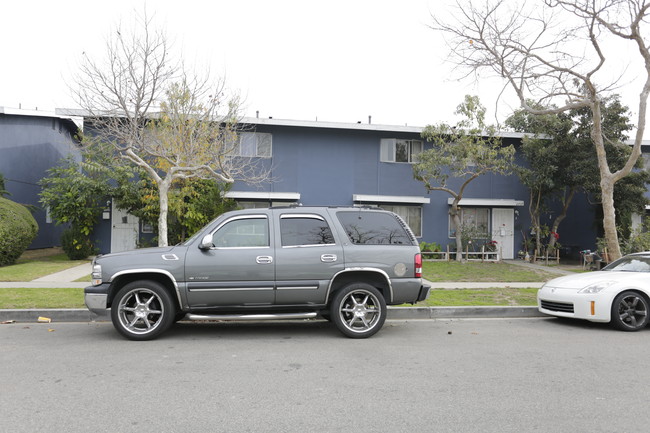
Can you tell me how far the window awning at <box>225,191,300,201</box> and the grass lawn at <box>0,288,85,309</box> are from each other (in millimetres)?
8403

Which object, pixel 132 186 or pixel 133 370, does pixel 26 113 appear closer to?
pixel 132 186

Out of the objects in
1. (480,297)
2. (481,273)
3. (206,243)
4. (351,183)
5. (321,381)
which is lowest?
(321,381)

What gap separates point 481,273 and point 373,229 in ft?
28.1

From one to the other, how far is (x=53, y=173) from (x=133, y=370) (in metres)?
14.4

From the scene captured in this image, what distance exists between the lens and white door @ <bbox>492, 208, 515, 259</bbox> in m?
20.0

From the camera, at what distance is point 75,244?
16.7 metres

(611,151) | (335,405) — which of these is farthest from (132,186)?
(611,151)

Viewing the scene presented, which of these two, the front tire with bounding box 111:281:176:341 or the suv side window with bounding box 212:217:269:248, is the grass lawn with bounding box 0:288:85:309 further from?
the suv side window with bounding box 212:217:269:248

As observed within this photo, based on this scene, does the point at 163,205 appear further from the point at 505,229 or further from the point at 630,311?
the point at 505,229

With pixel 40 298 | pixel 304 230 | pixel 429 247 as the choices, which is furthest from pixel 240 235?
pixel 429 247

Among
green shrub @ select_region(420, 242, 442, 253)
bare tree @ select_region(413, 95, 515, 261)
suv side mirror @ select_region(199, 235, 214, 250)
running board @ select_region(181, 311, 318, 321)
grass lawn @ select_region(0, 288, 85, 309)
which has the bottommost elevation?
grass lawn @ select_region(0, 288, 85, 309)

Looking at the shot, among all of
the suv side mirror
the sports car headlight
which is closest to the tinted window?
the suv side mirror

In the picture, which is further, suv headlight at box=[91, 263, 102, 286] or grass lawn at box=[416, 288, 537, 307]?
grass lawn at box=[416, 288, 537, 307]

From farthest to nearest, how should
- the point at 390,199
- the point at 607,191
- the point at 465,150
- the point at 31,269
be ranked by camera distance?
the point at 390,199 → the point at 465,150 → the point at 31,269 → the point at 607,191
